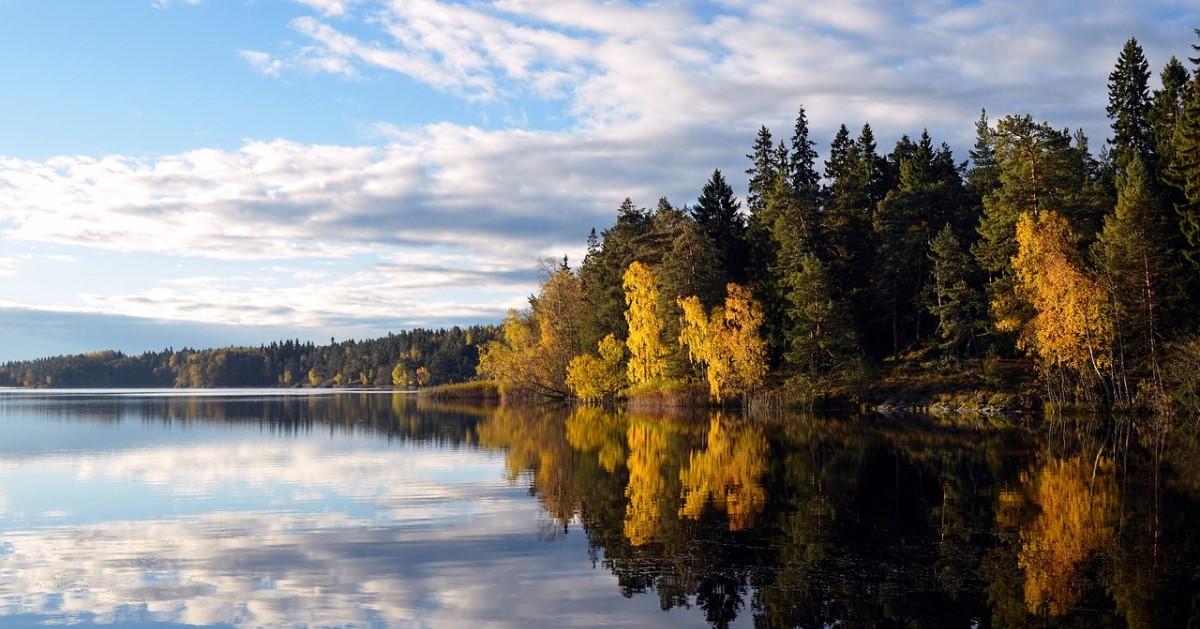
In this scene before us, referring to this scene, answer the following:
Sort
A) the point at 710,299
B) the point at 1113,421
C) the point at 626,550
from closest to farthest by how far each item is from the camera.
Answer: the point at 626,550 < the point at 1113,421 < the point at 710,299

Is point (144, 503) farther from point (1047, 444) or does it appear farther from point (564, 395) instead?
point (564, 395)

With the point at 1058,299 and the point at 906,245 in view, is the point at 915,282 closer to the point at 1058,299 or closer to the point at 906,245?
the point at 906,245

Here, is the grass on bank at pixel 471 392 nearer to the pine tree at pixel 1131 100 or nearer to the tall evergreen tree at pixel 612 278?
→ the tall evergreen tree at pixel 612 278

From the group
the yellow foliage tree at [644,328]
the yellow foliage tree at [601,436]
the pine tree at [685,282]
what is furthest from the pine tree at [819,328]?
the yellow foliage tree at [601,436]

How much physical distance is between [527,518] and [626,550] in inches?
189

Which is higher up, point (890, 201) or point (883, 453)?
point (890, 201)

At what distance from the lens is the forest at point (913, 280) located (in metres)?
54.0

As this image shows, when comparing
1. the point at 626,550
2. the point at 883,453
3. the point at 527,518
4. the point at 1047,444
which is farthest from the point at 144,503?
the point at 1047,444

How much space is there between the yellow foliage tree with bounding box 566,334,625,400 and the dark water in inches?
2000

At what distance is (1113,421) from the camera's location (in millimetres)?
51781

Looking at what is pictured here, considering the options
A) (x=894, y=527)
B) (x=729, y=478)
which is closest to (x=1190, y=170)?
(x=729, y=478)

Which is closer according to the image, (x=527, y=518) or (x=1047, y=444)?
(x=527, y=518)

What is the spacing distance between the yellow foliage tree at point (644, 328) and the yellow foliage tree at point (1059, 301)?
29838 mm

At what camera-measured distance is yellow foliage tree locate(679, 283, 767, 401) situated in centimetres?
7119
